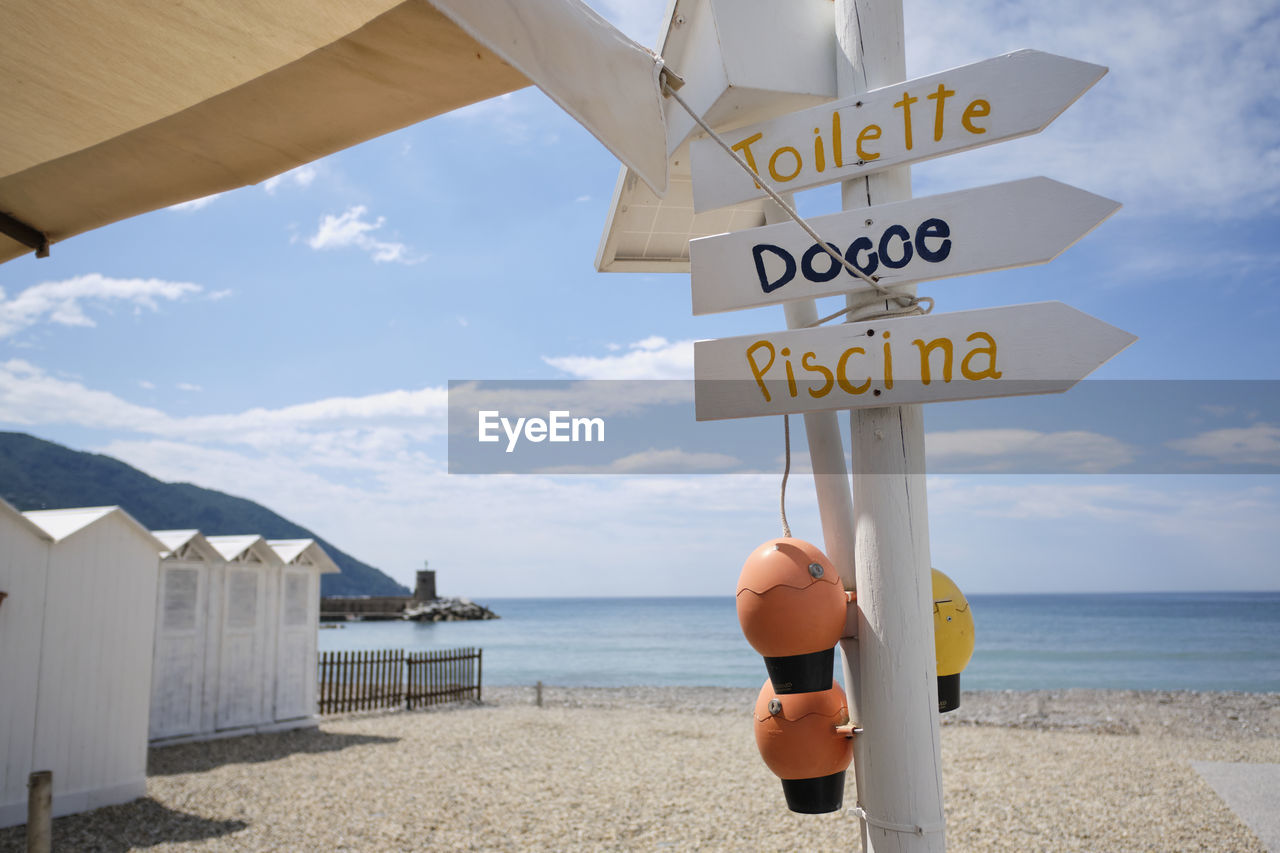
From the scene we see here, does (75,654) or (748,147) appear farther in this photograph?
A: (75,654)

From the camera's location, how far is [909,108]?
255 centimetres

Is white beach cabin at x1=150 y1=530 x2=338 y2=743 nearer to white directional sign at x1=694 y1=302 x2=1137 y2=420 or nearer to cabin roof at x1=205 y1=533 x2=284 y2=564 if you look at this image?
cabin roof at x1=205 y1=533 x2=284 y2=564

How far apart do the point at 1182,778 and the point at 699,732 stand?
6.36 metres

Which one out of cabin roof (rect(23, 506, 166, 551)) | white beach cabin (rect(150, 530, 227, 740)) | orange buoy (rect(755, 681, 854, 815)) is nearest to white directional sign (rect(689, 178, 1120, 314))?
orange buoy (rect(755, 681, 854, 815))

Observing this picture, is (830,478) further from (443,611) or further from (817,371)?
(443,611)

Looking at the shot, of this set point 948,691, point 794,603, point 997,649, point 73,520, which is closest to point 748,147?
point 794,603

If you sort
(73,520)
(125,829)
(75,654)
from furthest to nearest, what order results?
(73,520) < (75,654) < (125,829)

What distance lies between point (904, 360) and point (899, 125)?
0.81 metres

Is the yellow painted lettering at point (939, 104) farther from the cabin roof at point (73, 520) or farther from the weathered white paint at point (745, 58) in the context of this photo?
the cabin roof at point (73, 520)

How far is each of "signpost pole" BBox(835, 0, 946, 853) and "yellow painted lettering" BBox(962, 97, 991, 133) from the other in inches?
11.6

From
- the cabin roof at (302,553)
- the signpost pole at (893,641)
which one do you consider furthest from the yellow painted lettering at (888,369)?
the cabin roof at (302,553)

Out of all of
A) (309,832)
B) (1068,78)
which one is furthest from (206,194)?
(309,832)

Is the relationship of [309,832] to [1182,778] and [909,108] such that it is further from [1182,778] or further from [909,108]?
[1182,778]

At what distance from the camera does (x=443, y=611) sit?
274 feet
